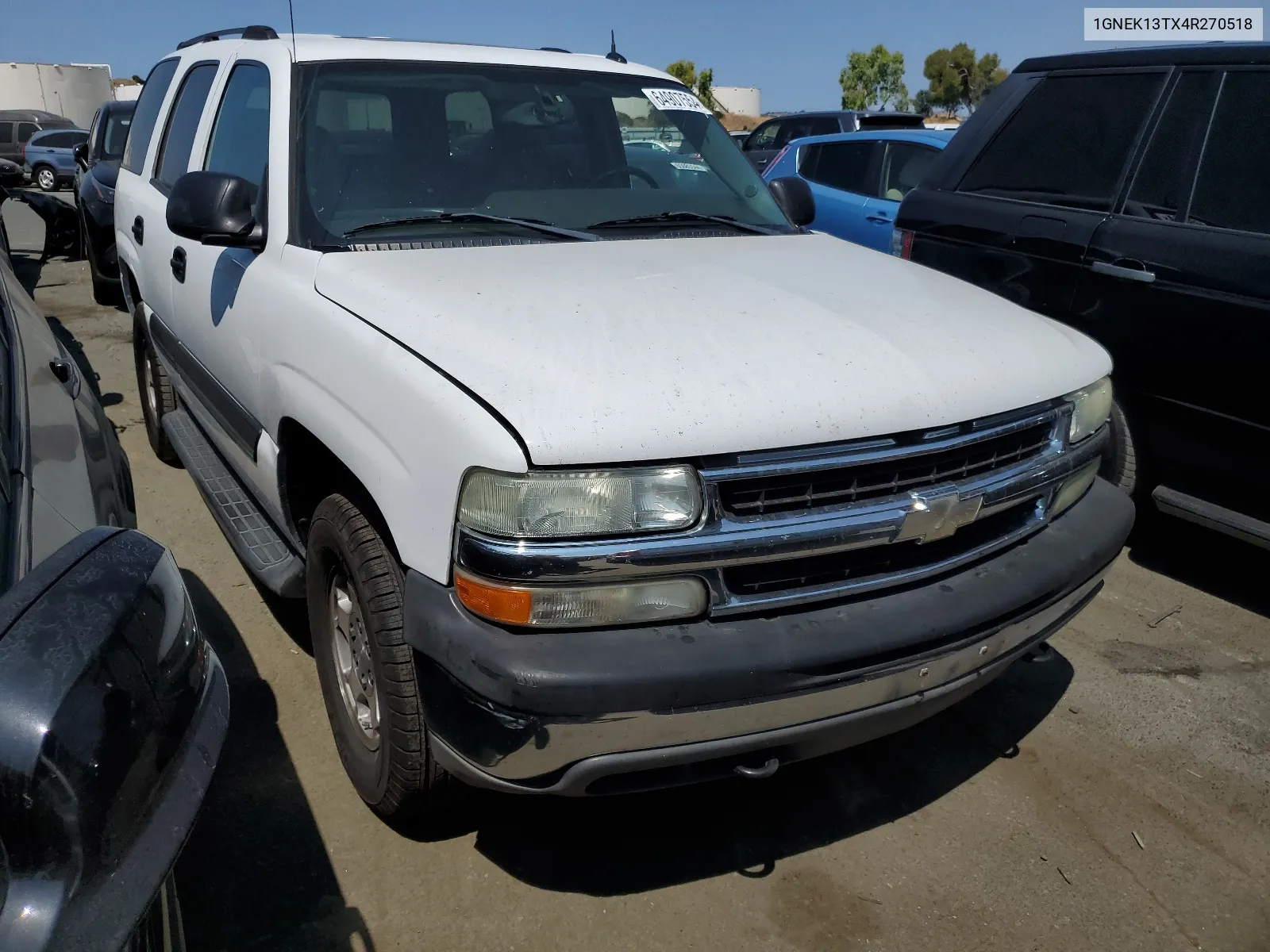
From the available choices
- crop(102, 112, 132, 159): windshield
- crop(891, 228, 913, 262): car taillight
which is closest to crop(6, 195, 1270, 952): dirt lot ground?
crop(891, 228, 913, 262): car taillight

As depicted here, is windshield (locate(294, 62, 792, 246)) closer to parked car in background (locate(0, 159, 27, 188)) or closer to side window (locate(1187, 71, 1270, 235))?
side window (locate(1187, 71, 1270, 235))

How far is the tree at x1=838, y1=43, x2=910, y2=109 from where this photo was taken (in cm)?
7281

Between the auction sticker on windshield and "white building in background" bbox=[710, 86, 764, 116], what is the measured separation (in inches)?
3049

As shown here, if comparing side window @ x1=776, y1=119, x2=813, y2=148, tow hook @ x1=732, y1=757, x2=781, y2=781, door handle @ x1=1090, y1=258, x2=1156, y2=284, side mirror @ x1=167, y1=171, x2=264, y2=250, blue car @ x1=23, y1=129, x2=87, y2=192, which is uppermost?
blue car @ x1=23, y1=129, x2=87, y2=192

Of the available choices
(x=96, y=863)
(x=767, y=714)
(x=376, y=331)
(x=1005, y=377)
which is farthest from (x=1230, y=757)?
(x=96, y=863)

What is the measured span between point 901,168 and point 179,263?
5693mm

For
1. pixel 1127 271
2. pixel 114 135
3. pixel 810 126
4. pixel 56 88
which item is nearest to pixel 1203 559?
pixel 1127 271

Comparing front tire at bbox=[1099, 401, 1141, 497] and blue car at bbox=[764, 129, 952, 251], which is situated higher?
blue car at bbox=[764, 129, 952, 251]

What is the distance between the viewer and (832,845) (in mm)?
2584

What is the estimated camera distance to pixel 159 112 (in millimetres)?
4414

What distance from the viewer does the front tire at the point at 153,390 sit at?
187 inches

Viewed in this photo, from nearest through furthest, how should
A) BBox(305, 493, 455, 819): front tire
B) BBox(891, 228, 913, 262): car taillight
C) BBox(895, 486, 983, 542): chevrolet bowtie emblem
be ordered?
BBox(895, 486, 983, 542): chevrolet bowtie emblem, BBox(305, 493, 455, 819): front tire, BBox(891, 228, 913, 262): car taillight

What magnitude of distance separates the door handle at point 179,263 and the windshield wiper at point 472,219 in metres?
1.24

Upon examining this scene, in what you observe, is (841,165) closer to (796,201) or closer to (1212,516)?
(796,201)
